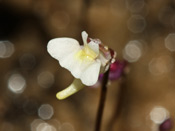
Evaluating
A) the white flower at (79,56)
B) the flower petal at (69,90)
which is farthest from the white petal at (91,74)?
the flower petal at (69,90)

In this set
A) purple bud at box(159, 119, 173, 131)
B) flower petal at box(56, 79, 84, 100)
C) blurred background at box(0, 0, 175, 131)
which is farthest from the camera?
blurred background at box(0, 0, 175, 131)

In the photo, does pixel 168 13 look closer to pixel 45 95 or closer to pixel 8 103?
pixel 45 95

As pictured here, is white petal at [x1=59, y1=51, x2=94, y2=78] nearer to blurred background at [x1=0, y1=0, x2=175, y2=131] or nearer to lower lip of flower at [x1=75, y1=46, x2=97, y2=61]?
lower lip of flower at [x1=75, y1=46, x2=97, y2=61]

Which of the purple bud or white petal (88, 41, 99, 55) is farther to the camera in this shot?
the purple bud

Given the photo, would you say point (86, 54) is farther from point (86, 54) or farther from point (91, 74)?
point (91, 74)

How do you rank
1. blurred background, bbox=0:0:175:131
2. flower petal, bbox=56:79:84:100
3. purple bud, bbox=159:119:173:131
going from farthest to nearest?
blurred background, bbox=0:0:175:131 → purple bud, bbox=159:119:173:131 → flower petal, bbox=56:79:84:100

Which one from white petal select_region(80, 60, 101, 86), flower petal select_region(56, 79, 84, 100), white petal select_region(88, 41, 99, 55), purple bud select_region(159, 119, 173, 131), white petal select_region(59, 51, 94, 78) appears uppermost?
white petal select_region(88, 41, 99, 55)

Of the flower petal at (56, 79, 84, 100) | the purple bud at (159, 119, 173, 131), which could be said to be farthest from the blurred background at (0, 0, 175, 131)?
the flower petal at (56, 79, 84, 100)
